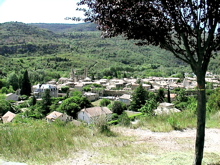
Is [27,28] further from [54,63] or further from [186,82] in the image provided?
[186,82]

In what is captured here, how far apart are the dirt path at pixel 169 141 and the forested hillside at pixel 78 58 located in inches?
2878

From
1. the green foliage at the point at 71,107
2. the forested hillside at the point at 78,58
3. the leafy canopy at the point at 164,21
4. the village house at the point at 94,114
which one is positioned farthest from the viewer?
the forested hillside at the point at 78,58

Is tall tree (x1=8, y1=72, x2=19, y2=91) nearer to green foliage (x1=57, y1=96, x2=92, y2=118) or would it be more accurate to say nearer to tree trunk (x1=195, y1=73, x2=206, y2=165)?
green foliage (x1=57, y1=96, x2=92, y2=118)

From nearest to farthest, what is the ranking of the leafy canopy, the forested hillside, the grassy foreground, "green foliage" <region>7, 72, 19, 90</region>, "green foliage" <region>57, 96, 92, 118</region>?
1. the leafy canopy
2. the grassy foreground
3. "green foliage" <region>57, 96, 92, 118</region>
4. "green foliage" <region>7, 72, 19, 90</region>
5. the forested hillside

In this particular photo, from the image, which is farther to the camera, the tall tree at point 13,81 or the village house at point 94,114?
the tall tree at point 13,81

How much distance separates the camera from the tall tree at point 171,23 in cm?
291

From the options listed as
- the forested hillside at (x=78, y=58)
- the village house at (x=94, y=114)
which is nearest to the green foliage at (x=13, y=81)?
the forested hillside at (x=78, y=58)

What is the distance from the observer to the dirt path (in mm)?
3531

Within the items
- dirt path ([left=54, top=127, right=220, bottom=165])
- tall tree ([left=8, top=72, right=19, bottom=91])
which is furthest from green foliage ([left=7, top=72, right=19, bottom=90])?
dirt path ([left=54, top=127, right=220, bottom=165])

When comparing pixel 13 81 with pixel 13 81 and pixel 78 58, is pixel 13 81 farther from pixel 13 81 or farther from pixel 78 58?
pixel 78 58

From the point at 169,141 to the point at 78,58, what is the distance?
120 metres

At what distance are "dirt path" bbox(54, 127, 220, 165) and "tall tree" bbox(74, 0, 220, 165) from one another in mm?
1233

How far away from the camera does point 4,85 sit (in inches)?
2253

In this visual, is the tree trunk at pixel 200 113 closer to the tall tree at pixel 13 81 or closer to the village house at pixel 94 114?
the village house at pixel 94 114
